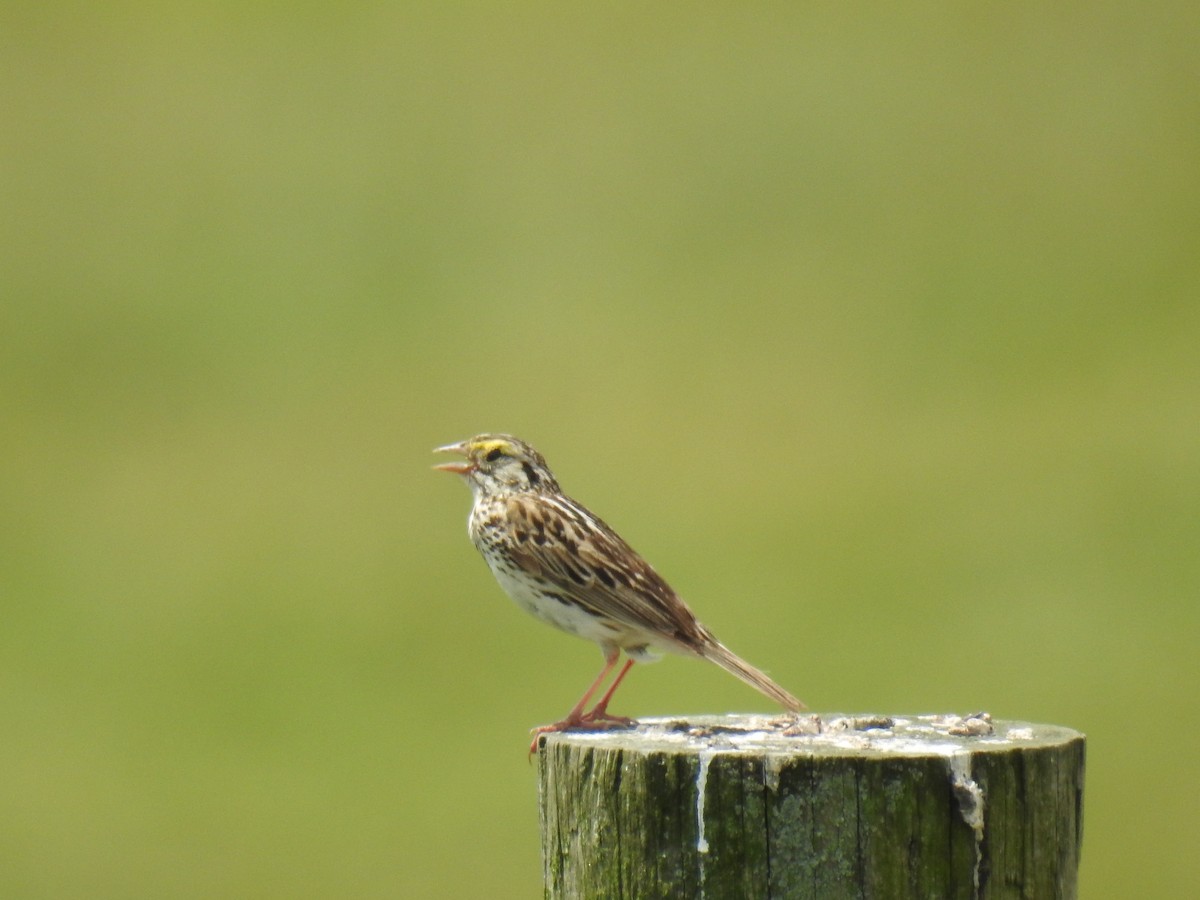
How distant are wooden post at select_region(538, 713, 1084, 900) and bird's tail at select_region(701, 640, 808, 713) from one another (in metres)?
→ 1.30

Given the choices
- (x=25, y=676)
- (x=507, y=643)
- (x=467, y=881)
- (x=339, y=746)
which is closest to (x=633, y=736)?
(x=467, y=881)

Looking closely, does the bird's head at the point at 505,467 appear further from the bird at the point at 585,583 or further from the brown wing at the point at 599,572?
the brown wing at the point at 599,572

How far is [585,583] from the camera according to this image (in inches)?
319

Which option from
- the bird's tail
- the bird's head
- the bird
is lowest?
the bird's tail

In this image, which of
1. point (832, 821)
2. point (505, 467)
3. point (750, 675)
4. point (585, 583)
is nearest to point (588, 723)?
point (750, 675)

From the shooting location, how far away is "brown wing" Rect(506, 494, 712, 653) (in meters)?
7.99

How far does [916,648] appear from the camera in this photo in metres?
23.2

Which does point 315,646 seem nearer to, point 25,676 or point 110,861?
point 25,676

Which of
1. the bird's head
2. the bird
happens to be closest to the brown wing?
the bird

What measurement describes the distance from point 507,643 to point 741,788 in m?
18.8

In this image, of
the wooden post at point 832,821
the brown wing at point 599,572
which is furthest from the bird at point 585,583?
the wooden post at point 832,821

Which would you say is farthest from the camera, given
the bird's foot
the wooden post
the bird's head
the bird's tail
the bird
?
the bird's head

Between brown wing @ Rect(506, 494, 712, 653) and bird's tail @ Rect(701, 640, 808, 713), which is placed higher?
brown wing @ Rect(506, 494, 712, 653)

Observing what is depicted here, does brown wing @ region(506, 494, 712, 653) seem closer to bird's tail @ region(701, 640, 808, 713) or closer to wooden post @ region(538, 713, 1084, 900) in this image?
bird's tail @ region(701, 640, 808, 713)
